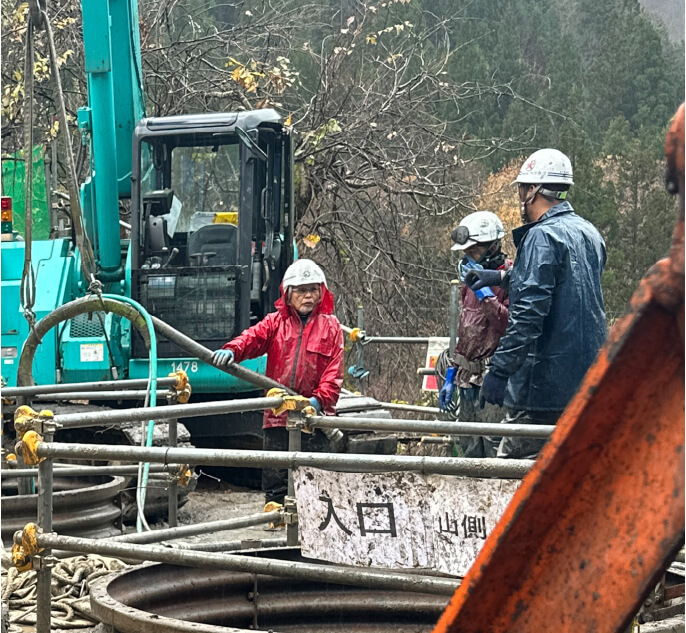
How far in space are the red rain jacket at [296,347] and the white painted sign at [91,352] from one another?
289 centimetres

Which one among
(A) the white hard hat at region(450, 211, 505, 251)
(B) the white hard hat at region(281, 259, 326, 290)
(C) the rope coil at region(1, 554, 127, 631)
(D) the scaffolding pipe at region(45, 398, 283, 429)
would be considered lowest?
(C) the rope coil at region(1, 554, 127, 631)

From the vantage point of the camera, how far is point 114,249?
9.90m

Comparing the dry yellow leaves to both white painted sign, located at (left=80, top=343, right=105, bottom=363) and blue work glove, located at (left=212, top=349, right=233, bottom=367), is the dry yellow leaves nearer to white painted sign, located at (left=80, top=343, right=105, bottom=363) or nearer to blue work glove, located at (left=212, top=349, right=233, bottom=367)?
white painted sign, located at (left=80, top=343, right=105, bottom=363)

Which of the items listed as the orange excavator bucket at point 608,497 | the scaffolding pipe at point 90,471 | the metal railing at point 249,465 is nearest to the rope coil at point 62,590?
the metal railing at point 249,465

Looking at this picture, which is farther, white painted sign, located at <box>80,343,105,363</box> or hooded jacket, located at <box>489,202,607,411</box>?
white painted sign, located at <box>80,343,105,363</box>

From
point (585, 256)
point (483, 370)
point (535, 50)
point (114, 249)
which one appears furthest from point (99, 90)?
point (535, 50)

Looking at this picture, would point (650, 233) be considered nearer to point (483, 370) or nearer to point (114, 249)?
point (114, 249)

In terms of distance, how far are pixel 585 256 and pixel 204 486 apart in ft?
17.4

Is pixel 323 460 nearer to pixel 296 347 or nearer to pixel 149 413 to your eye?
pixel 149 413

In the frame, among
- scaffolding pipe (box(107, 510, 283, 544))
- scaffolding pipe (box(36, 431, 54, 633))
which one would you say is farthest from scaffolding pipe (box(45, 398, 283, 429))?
scaffolding pipe (box(107, 510, 283, 544))

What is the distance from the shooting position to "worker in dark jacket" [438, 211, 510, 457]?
6309 mm

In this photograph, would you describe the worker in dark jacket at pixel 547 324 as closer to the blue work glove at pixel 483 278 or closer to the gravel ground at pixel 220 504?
the blue work glove at pixel 483 278

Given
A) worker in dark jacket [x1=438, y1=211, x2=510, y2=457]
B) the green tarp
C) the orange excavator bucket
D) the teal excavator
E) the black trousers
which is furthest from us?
the green tarp

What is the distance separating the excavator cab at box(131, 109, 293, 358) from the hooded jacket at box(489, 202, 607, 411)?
4185 mm
